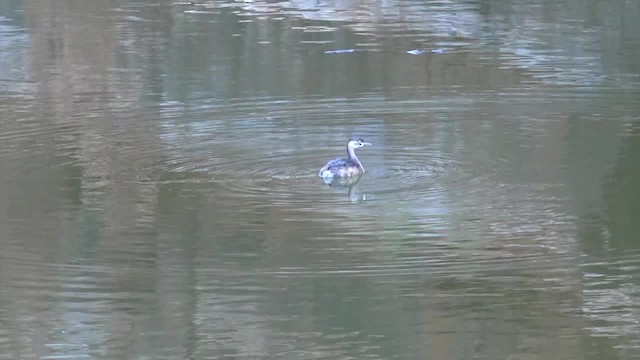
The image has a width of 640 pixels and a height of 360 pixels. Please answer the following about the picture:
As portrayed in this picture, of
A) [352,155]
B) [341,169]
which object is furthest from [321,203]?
[352,155]

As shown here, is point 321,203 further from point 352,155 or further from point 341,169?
point 352,155

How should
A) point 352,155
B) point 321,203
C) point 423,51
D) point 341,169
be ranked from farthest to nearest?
point 423,51
point 352,155
point 341,169
point 321,203

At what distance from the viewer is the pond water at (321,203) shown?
9.59m

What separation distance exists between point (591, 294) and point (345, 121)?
263 inches

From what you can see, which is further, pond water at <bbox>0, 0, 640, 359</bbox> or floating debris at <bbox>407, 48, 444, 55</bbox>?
floating debris at <bbox>407, 48, 444, 55</bbox>

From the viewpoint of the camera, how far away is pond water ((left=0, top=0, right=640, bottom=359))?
31.5 ft

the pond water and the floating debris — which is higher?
the pond water

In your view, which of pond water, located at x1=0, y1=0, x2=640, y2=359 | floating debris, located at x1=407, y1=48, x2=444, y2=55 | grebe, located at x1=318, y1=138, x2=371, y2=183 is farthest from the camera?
floating debris, located at x1=407, y1=48, x2=444, y2=55

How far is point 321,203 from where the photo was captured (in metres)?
12.5

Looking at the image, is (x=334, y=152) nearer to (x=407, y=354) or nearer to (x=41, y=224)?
(x=41, y=224)

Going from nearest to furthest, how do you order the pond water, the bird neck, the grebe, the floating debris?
the pond water, the grebe, the bird neck, the floating debris

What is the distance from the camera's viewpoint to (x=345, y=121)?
1647 cm

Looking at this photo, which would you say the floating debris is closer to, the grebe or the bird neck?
the bird neck

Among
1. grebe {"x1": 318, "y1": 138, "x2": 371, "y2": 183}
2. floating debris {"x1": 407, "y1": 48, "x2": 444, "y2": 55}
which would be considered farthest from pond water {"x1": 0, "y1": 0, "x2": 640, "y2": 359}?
grebe {"x1": 318, "y1": 138, "x2": 371, "y2": 183}
